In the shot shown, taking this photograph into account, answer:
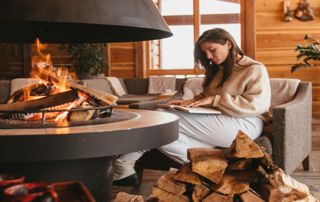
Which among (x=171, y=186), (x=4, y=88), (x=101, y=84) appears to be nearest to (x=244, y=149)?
(x=171, y=186)

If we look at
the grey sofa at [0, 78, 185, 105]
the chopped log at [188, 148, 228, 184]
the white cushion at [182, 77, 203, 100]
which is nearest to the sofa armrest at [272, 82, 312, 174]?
the chopped log at [188, 148, 228, 184]

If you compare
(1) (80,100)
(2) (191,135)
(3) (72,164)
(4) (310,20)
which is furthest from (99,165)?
(4) (310,20)

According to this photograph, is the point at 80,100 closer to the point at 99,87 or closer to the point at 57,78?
the point at 57,78

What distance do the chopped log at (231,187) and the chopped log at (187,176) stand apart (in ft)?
Answer: 0.35

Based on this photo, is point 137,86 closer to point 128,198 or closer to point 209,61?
point 209,61

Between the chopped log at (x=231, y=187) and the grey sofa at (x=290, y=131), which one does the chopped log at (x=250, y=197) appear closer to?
the chopped log at (x=231, y=187)

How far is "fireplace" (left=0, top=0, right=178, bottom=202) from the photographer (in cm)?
145

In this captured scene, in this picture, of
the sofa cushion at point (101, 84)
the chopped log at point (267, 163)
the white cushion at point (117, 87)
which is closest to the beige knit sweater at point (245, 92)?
the chopped log at point (267, 163)

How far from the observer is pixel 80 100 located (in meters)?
2.02

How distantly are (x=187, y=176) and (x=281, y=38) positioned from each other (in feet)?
16.9

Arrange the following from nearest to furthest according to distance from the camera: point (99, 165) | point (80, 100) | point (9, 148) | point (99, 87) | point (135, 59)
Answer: point (9, 148) < point (99, 165) < point (80, 100) < point (99, 87) < point (135, 59)

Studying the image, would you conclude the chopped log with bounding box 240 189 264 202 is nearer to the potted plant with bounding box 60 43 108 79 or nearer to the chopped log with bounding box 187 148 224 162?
the chopped log with bounding box 187 148 224 162

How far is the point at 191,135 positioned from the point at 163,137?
0.91 meters

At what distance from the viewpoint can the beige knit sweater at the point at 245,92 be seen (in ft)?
8.46
